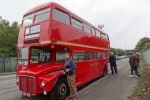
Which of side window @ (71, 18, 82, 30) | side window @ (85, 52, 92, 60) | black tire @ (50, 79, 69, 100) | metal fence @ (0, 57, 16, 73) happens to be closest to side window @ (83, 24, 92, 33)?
side window @ (71, 18, 82, 30)

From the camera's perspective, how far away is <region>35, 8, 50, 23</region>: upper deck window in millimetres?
10075

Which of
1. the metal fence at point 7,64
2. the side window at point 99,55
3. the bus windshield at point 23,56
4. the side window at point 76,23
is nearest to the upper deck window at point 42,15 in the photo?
the bus windshield at point 23,56

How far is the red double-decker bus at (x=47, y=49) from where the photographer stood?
362 inches

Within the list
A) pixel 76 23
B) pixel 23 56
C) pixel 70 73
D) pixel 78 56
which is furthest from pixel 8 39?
pixel 70 73

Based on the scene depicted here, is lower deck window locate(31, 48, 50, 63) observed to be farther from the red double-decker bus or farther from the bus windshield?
the bus windshield

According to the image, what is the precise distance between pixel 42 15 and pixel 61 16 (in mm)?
924

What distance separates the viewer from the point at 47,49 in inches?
414

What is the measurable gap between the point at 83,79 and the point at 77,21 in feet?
10.3

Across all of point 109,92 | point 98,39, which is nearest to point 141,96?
point 109,92

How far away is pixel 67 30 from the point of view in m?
11.1

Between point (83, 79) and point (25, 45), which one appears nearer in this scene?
point (25, 45)

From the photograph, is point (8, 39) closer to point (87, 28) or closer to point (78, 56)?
point (87, 28)

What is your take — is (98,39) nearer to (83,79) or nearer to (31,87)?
(83,79)

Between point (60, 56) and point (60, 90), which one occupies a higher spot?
point (60, 56)
